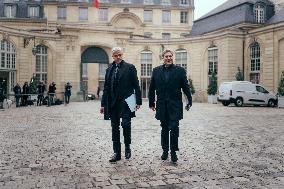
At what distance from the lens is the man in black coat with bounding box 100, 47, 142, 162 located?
655cm

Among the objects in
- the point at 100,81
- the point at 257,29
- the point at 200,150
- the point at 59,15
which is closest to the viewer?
the point at 200,150

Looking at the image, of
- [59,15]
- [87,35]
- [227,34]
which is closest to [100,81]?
[59,15]

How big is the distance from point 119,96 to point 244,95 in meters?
21.6

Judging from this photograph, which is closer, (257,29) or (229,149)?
(229,149)

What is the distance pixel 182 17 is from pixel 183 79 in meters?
47.5

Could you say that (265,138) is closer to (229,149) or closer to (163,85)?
(229,149)

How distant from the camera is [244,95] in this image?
26797mm

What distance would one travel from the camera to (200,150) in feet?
24.8

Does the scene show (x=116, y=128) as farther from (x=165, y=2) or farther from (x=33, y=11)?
(x=165, y=2)

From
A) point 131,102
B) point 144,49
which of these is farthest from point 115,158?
point 144,49

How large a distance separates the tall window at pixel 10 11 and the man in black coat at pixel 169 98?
4648 cm

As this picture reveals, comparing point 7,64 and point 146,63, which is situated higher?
point 146,63

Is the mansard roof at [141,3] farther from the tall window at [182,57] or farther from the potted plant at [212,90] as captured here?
the potted plant at [212,90]

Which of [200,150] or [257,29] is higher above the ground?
[257,29]
